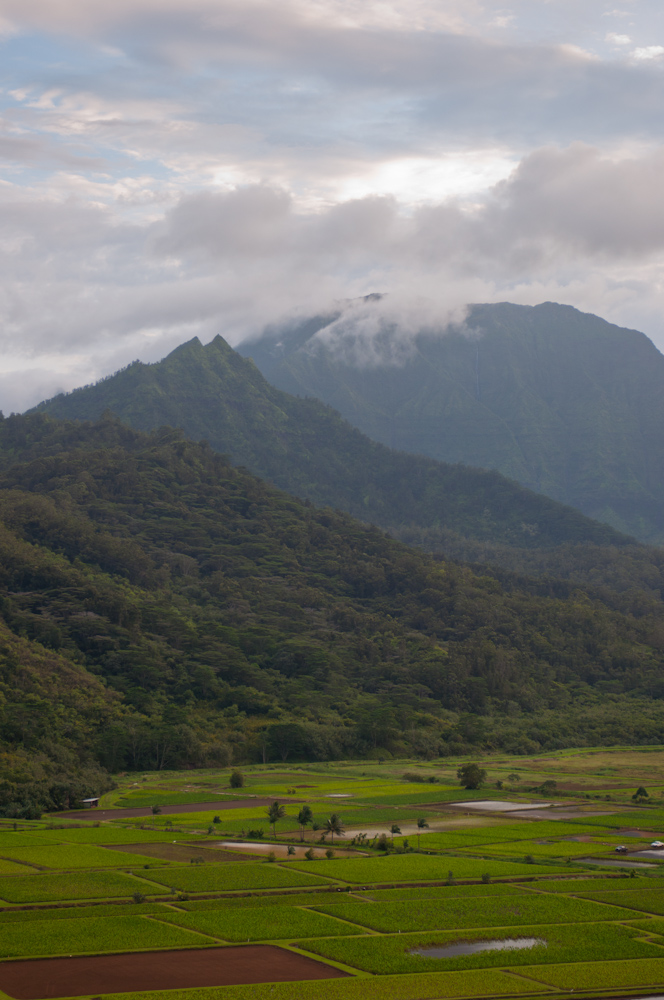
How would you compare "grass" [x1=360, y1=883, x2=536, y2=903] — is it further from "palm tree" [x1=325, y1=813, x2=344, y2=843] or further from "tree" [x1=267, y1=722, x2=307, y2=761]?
"tree" [x1=267, y1=722, x2=307, y2=761]

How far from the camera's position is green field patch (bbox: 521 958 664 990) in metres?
28.0

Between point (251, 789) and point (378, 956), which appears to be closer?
point (378, 956)

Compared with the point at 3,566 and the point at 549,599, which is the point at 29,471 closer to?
the point at 3,566

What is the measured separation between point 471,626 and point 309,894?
111 m

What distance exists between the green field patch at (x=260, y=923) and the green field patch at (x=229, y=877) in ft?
12.2

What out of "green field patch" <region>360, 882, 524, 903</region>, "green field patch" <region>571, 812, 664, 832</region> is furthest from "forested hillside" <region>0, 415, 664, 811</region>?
"green field patch" <region>571, 812, 664, 832</region>

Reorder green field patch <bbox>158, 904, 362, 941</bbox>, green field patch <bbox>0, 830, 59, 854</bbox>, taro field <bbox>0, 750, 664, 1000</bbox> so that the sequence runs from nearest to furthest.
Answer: taro field <bbox>0, 750, 664, 1000</bbox> < green field patch <bbox>158, 904, 362, 941</bbox> < green field patch <bbox>0, 830, 59, 854</bbox>

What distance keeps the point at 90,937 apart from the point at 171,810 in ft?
97.2

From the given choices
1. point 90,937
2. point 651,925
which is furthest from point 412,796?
point 90,937

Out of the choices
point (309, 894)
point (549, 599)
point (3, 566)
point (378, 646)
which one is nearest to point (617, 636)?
point (549, 599)

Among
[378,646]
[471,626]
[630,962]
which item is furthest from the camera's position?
[471,626]

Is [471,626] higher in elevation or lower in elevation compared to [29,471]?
lower

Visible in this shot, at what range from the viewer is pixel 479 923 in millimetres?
34156

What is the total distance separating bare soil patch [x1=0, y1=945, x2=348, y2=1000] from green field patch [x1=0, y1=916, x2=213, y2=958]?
48cm
